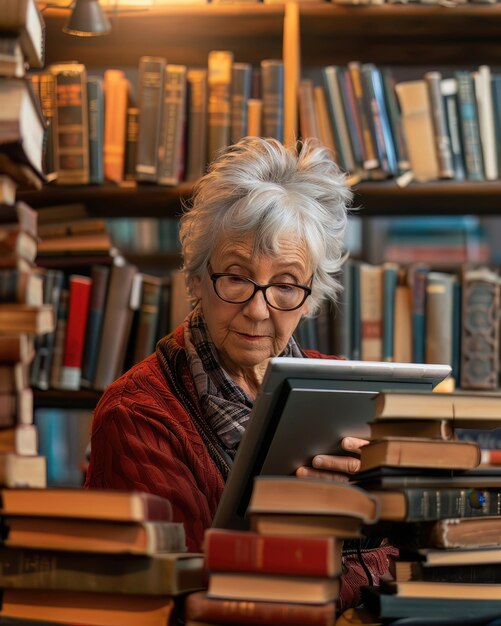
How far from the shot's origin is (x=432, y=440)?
1.13 meters

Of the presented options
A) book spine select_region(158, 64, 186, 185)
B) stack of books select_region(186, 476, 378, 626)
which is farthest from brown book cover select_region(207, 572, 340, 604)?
book spine select_region(158, 64, 186, 185)

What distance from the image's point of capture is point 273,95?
2703mm

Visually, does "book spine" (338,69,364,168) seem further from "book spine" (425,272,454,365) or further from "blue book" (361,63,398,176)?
"book spine" (425,272,454,365)

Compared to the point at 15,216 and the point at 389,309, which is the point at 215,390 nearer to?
the point at 15,216

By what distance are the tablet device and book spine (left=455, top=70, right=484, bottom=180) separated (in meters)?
1.44

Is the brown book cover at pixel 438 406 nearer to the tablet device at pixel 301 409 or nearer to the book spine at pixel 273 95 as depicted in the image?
the tablet device at pixel 301 409

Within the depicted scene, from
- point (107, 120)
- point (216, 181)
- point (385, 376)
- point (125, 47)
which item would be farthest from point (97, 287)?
point (385, 376)

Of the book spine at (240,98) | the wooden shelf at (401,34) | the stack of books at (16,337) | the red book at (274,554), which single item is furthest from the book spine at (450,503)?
the wooden shelf at (401,34)

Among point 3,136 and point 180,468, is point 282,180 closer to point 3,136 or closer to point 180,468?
point 180,468

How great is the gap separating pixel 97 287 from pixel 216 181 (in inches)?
36.0

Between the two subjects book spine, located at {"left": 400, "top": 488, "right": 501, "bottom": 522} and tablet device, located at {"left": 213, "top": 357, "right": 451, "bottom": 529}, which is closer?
book spine, located at {"left": 400, "top": 488, "right": 501, "bottom": 522}

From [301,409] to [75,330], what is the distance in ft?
4.87

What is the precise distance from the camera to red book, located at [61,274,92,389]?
8.78 ft

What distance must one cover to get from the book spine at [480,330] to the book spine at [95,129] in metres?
1.06
